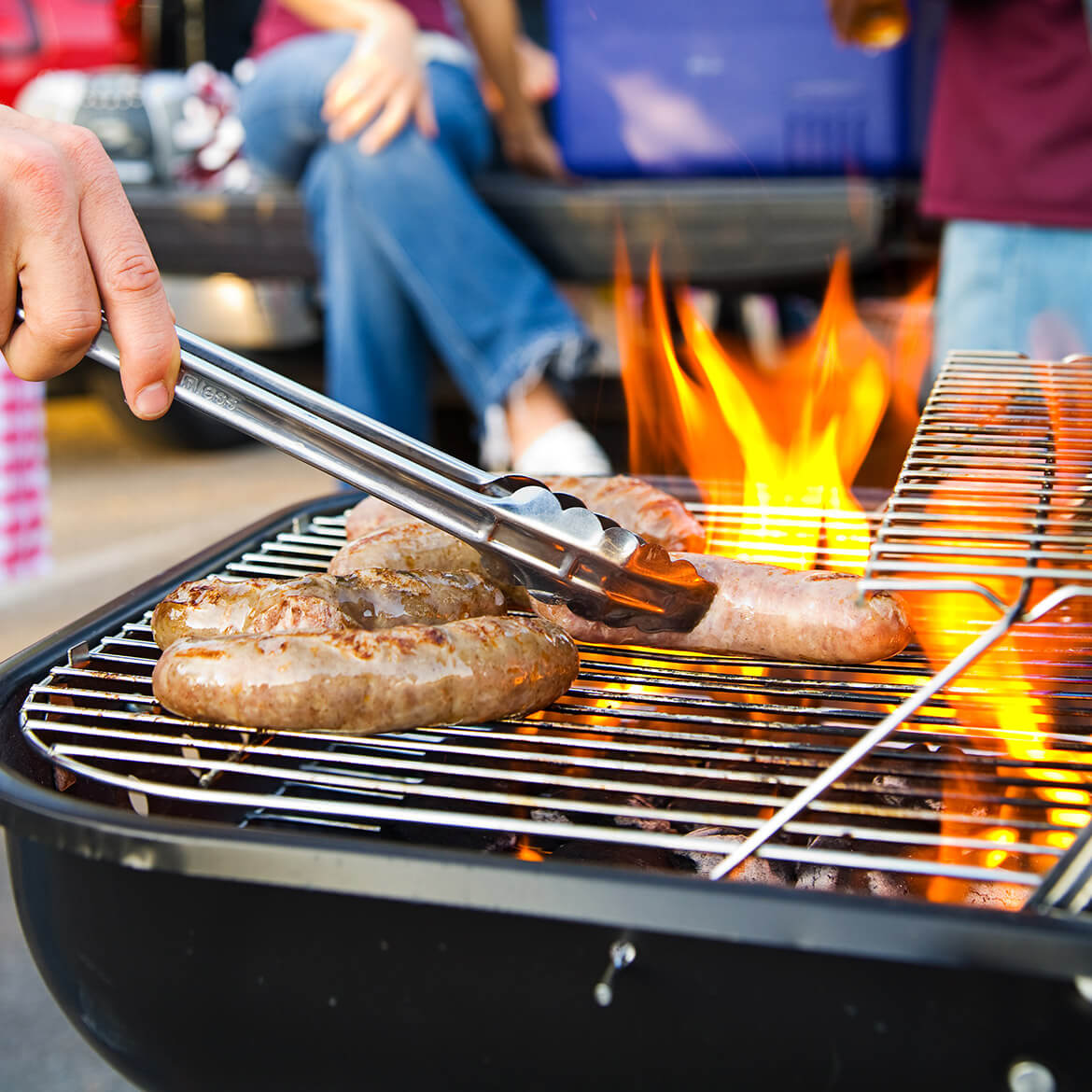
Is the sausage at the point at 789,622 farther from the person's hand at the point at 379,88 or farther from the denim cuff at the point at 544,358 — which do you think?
the person's hand at the point at 379,88

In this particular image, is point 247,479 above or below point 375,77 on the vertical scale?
below

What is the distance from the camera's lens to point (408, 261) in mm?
4145

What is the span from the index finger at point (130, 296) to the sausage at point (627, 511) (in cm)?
59

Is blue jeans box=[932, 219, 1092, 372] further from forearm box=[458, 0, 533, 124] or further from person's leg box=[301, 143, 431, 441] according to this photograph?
forearm box=[458, 0, 533, 124]

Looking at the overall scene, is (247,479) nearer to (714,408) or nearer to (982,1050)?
(714,408)

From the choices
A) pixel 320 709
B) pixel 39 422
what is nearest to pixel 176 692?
pixel 320 709

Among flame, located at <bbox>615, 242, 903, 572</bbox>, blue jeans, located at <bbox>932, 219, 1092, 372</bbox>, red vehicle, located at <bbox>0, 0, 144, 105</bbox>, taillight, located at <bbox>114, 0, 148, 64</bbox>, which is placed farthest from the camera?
taillight, located at <bbox>114, 0, 148, 64</bbox>

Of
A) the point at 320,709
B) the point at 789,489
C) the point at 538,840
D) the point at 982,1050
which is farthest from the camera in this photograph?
the point at 789,489

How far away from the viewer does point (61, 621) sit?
14.4ft

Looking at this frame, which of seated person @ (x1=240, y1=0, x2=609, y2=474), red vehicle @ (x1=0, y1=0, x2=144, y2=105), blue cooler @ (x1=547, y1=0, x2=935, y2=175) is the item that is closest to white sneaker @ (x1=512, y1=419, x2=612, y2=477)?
seated person @ (x1=240, y1=0, x2=609, y2=474)

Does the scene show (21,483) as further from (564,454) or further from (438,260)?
(564,454)

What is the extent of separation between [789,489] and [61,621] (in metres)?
3.17

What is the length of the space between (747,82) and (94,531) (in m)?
3.55

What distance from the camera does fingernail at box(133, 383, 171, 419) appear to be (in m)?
1.42
